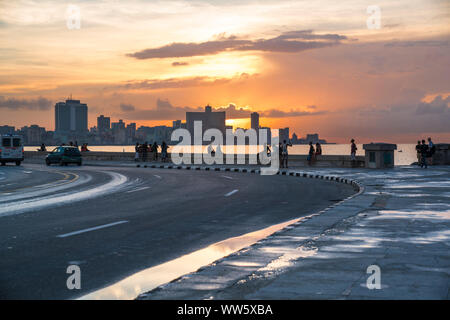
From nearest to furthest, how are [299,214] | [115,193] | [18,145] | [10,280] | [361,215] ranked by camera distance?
[10,280], [361,215], [299,214], [115,193], [18,145]

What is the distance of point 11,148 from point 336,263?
46.5 m

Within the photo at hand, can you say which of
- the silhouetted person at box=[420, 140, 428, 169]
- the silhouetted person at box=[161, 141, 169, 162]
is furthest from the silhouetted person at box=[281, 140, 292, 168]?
the silhouetted person at box=[161, 141, 169, 162]

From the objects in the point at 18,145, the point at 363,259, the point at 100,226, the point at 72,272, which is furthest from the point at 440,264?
the point at 18,145

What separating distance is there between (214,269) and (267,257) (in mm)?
1075

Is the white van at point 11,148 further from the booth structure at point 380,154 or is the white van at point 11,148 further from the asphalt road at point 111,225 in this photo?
the booth structure at point 380,154

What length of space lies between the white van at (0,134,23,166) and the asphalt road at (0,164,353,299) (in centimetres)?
2861

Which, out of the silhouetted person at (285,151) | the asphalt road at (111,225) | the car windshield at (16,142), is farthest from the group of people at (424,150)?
the car windshield at (16,142)

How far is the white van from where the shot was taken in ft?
161

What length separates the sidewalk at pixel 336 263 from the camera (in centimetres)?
619

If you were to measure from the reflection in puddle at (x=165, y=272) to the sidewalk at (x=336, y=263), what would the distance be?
43 centimetres

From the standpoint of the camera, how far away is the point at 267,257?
8281 millimetres

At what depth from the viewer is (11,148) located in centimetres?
4972

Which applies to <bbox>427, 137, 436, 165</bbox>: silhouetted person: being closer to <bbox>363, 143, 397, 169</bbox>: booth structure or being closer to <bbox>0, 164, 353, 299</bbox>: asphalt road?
<bbox>363, 143, 397, 169</bbox>: booth structure
